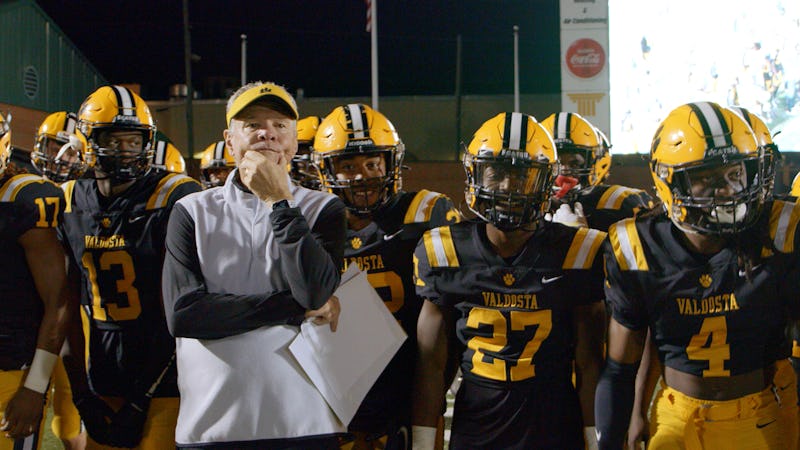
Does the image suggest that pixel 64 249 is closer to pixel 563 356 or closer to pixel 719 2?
pixel 563 356

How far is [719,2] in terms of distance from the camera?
14.8 m

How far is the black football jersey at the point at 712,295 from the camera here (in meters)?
2.66

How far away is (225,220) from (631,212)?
3.19 m

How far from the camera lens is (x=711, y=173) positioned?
2754mm

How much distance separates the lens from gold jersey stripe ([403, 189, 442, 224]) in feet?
11.7

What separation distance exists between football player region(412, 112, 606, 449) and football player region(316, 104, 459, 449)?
42 centimetres

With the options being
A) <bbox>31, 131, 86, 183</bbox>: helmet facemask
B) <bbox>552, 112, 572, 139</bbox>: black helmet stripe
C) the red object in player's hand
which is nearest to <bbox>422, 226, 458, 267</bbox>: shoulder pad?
the red object in player's hand

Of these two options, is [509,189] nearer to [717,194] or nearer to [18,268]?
[717,194]

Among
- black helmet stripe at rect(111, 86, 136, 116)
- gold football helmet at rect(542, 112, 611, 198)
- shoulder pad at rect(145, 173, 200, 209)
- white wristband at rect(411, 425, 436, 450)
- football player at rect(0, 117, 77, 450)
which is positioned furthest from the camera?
gold football helmet at rect(542, 112, 611, 198)

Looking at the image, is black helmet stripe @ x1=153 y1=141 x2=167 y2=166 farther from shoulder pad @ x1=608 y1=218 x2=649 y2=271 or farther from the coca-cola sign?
the coca-cola sign

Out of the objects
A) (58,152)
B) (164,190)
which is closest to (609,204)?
(164,190)

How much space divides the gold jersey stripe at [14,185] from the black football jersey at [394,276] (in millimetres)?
1358

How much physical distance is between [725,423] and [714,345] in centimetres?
27

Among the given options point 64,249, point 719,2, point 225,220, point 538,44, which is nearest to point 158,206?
point 64,249
